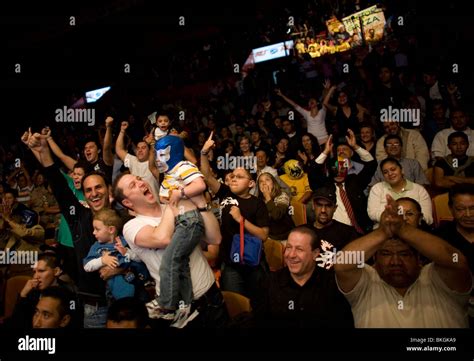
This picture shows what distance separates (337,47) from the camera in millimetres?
7242

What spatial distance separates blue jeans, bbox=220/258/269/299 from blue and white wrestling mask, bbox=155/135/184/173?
2.42ft

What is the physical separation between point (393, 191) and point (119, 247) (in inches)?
71.2

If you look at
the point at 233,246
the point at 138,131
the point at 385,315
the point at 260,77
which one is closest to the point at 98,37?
the point at 260,77

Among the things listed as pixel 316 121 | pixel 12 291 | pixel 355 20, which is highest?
pixel 355 20

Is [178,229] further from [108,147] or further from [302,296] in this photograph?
[108,147]

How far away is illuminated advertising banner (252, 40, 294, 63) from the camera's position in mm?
7973

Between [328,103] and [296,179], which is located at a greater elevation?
[328,103]

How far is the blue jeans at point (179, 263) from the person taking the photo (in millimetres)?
2748

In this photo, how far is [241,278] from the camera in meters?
3.18

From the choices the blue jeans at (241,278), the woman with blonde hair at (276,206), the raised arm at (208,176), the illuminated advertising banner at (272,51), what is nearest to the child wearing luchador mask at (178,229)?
the blue jeans at (241,278)

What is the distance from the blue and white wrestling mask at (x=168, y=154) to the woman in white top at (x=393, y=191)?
136 cm

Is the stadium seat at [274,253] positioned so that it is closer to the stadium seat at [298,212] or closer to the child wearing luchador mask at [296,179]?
the stadium seat at [298,212]

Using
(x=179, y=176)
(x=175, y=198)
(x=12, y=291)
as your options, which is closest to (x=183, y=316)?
(x=175, y=198)

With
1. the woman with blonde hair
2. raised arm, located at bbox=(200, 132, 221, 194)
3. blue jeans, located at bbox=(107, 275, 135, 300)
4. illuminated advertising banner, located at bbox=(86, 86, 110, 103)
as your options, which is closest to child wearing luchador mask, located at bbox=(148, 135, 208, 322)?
blue jeans, located at bbox=(107, 275, 135, 300)
